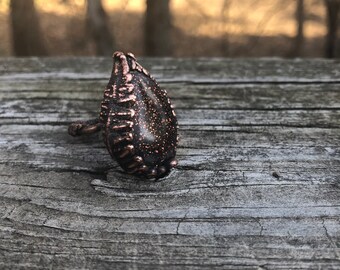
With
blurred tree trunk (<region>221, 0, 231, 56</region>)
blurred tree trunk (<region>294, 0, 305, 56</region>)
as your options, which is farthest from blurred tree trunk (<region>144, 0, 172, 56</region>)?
blurred tree trunk (<region>294, 0, 305, 56</region>)

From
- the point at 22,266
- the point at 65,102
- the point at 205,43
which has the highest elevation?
the point at 65,102

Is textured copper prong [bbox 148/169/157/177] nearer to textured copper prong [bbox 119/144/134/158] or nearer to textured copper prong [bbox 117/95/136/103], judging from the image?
textured copper prong [bbox 119/144/134/158]

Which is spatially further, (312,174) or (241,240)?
(312,174)

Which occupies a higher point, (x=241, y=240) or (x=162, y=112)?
(x=162, y=112)

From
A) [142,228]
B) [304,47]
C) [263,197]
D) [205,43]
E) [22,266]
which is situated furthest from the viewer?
[205,43]

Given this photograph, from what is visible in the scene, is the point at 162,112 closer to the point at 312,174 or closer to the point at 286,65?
the point at 312,174

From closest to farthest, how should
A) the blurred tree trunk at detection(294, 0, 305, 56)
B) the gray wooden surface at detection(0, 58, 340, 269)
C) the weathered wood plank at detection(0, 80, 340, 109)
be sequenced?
the gray wooden surface at detection(0, 58, 340, 269) < the weathered wood plank at detection(0, 80, 340, 109) < the blurred tree trunk at detection(294, 0, 305, 56)

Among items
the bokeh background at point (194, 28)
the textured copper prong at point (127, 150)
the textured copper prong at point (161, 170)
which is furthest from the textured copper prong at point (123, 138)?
the bokeh background at point (194, 28)

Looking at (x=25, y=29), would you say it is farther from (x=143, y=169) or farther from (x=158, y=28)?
(x=143, y=169)

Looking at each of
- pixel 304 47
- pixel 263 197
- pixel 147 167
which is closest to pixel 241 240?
pixel 263 197
